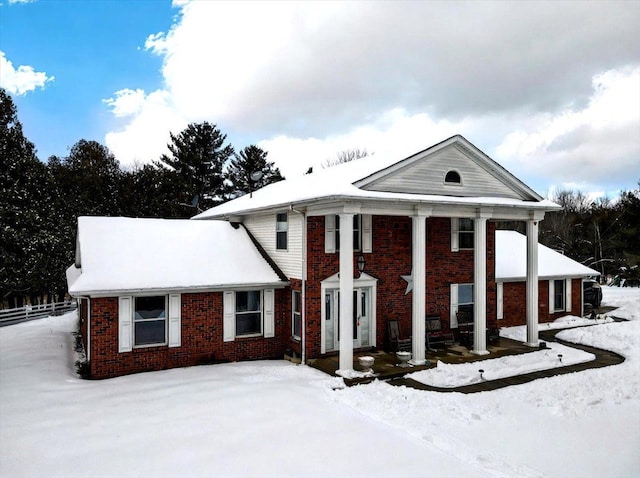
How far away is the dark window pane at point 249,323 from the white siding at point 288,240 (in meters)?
1.65

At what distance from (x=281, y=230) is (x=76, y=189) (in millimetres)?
24299

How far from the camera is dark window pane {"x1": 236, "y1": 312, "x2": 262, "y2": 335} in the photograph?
13578 mm

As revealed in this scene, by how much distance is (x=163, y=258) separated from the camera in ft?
44.1

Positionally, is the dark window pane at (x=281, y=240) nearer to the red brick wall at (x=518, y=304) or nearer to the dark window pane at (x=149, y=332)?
the dark window pane at (x=149, y=332)

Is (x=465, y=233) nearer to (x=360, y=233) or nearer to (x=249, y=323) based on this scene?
(x=360, y=233)

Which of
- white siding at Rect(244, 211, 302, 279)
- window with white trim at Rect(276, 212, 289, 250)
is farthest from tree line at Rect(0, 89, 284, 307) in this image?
window with white trim at Rect(276, 212, 289, 250)

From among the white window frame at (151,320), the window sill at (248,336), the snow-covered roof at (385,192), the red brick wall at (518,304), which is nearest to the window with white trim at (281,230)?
the snow-covered roof at (385,192)

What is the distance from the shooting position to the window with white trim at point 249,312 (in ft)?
44.6

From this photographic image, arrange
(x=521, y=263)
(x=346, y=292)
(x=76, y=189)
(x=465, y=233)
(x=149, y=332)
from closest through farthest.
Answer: (x=346, y=292)
(x=149, y=332)
(x=465, y=233)
(x=521, y=263)
(x=76, y=189)

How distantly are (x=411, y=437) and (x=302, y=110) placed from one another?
2599cm

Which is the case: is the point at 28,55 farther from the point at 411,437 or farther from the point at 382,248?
the point at 411,437

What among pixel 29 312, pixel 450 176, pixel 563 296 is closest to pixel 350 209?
pixel 450 176

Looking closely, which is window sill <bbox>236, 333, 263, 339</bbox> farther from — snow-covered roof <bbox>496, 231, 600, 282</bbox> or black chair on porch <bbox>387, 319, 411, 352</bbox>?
snow-covered roof <bbox>496, 231, 600, 282</bbox>

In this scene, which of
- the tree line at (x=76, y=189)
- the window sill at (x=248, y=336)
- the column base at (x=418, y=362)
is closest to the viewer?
the column base at (x=418, y=362)
